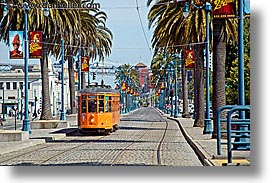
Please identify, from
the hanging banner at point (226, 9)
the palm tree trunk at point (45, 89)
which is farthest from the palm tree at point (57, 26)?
the hanging banner at point (226, 9)

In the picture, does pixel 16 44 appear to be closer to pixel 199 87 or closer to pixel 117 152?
pixel 117 152

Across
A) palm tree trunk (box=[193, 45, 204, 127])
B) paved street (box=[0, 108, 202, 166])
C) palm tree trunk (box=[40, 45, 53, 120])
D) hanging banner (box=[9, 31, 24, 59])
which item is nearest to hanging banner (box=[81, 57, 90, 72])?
hanging banner (box=[9, 31, 24, 59])

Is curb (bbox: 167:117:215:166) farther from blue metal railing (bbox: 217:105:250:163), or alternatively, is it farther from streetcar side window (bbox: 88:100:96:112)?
streetcar side window (bbox: 88:100:96:112)

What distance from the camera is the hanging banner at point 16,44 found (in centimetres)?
2275

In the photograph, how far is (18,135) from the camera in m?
25.1

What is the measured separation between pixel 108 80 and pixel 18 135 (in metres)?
4.77

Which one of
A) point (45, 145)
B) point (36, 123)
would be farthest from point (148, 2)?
point (36, 123)

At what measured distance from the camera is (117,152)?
65.7 ft

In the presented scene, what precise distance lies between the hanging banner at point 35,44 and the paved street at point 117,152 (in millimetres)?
3601

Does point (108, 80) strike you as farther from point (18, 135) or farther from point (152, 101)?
point (152, 101)

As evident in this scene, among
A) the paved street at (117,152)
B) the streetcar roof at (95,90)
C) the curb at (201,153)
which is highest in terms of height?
the streetcar roof at (95,90)

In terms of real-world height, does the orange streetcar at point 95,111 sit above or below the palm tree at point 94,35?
below

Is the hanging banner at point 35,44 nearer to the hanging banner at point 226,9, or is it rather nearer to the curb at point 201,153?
the curb at point 201,153

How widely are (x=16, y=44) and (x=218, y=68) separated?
6.53m
